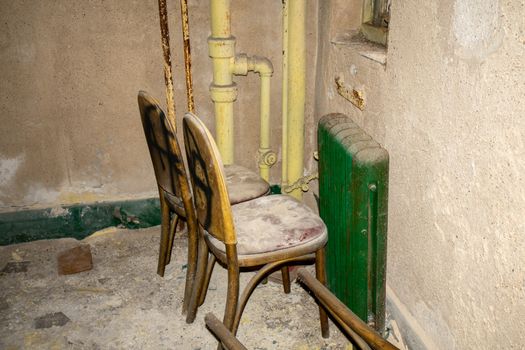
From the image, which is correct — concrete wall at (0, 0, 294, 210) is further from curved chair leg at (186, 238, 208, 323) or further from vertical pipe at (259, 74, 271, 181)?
curved chair leg at (186, 238, 208, 323)

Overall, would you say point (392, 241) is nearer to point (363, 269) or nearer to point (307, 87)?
point (363, 269)

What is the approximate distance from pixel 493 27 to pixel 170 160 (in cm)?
137

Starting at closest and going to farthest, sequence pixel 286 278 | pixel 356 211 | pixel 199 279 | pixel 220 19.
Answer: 1. pixel 356 211
2. pixel 199 279
3. pixel 286 278
4. pixel 220 19

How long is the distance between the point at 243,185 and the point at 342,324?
4.16ft

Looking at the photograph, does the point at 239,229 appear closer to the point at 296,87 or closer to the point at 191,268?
the point at 191,268

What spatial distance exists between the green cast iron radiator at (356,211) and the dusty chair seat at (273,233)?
125 millimetres

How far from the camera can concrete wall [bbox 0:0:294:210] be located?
274 cm

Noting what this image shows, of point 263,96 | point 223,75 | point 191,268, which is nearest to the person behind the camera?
point 191,268

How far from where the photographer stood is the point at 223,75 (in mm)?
2789

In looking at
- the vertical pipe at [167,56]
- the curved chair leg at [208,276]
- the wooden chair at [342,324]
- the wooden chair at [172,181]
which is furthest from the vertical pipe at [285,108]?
the wooden chair at [342,324]

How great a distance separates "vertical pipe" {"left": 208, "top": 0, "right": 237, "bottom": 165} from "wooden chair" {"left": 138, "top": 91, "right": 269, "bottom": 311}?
0.29 meters

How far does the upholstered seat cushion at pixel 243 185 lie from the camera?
240 cm

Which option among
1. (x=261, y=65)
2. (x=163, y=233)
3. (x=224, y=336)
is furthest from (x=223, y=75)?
(x=224, y=336)

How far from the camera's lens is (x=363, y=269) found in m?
2.03
